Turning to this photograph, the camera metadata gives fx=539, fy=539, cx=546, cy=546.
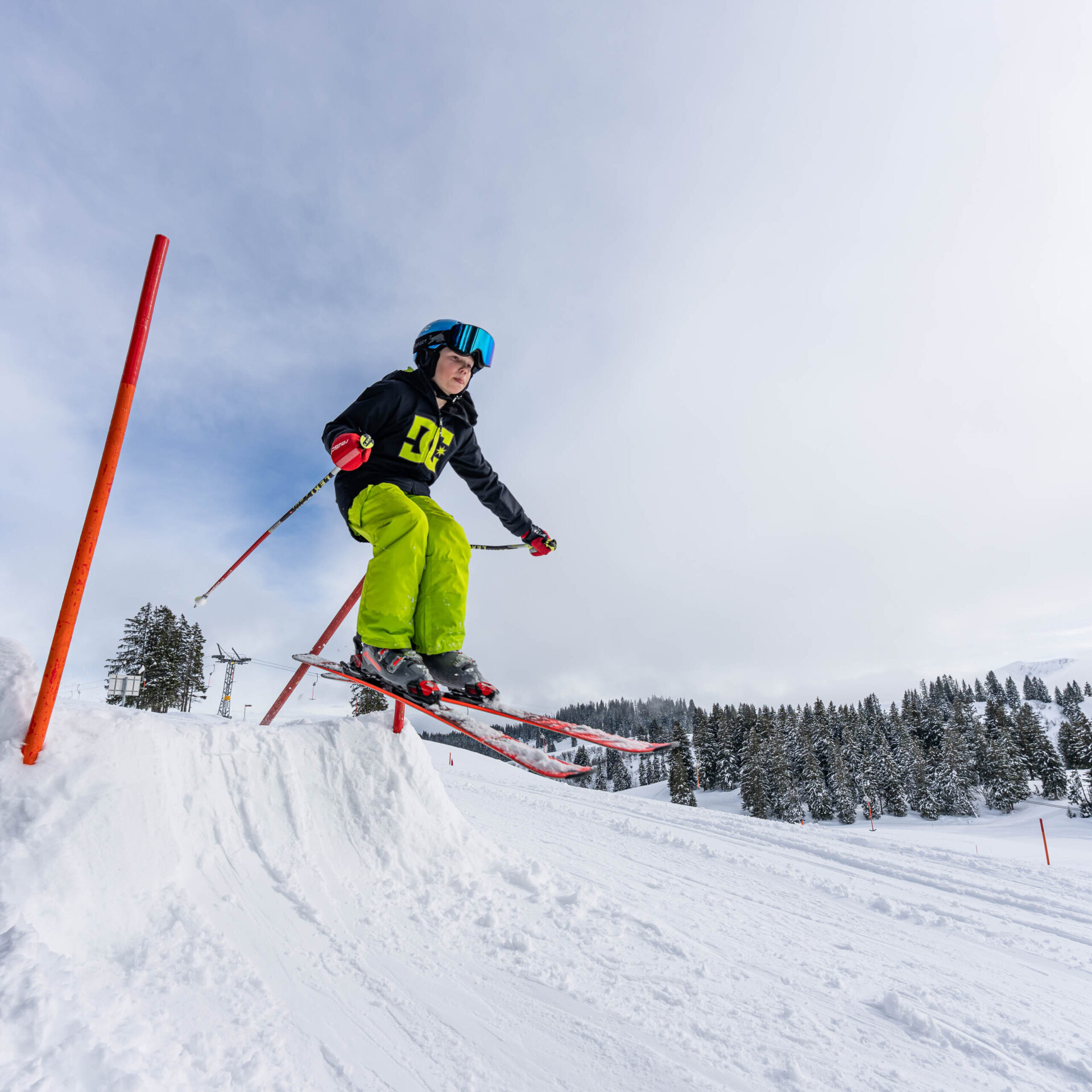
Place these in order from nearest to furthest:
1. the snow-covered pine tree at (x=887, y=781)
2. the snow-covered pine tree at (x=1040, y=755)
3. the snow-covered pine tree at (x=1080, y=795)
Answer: the snow-covered pine tree at (x=1080, y=795), the snow-covered pine tree at (x=887, y=781), the snow-covered pine tree at (x=1040, y=755)

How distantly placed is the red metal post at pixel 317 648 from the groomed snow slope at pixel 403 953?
1009mm

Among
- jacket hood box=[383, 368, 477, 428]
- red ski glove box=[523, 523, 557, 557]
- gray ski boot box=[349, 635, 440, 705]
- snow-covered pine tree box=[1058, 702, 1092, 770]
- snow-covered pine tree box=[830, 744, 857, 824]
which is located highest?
Result: jacket hood box=[383, 368, 477, 428]

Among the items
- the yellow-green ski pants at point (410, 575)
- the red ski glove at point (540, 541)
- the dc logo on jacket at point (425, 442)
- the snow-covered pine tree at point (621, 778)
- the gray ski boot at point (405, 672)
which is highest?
the dc logo on jacket at point (425, 442)

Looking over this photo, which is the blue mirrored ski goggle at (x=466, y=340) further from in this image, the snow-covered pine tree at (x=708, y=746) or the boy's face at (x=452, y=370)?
the snow-covered pine tree at (x=708, y=746)

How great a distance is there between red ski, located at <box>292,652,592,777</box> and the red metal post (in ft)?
3.34

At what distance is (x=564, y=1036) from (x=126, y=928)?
168cm

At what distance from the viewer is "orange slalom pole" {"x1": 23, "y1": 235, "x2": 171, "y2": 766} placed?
224cm

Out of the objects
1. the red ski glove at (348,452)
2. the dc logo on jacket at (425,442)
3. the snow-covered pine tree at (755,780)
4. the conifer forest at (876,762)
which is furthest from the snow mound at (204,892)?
the snow-covered pine tree at (755,780)

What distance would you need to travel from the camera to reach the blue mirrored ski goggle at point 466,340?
3.83 m

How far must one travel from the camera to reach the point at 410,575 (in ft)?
11.1

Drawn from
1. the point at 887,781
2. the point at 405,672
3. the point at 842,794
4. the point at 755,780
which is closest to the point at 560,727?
the point at 405,672

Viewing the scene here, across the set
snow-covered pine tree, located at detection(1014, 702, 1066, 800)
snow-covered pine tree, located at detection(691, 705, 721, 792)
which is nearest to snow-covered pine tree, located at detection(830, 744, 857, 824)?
snow-covered pine tree, located at detection(691, 705, 721, 792)

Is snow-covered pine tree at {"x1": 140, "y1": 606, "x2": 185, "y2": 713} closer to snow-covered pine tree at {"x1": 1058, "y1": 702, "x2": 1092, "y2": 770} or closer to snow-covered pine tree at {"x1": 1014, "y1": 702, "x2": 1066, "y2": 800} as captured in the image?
snow-covered pine tree at {"x1": 1014, "y1": 702, "x2": 1066, "y2": 800}

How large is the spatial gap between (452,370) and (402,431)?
22.6 inches
